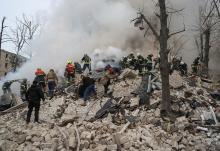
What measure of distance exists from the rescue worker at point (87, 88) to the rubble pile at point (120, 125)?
0.39 m

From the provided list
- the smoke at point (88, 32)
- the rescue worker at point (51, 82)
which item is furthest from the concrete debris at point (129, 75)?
the smoke at point (88, 32)

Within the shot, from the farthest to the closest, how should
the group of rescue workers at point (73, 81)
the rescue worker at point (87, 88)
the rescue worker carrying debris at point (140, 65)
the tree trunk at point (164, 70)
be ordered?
1. the rescue worker carrying debris at point (140, 65)
2. the rescue worker at point (87, 88)
3. the tree trunk at point (164, 70)
4. the group of rescue workers at point (73, 81)

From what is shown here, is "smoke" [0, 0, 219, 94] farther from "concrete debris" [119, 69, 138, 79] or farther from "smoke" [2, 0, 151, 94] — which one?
"concrete debris" [119, 69, 138, 79]

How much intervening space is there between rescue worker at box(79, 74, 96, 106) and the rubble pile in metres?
0.39

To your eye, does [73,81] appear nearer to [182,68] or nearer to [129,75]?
[129,75]

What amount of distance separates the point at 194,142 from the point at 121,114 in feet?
10.2

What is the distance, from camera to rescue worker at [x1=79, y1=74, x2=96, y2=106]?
15641 millimetres

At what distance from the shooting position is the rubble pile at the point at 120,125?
11.2 m

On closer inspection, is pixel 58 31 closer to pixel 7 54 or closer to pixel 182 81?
pixel 182 81

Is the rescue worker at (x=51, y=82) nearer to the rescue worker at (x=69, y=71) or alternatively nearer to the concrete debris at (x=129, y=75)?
the rescue worker at (x=69, y=71)

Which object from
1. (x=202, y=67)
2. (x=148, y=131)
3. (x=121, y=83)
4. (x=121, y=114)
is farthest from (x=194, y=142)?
(x=202, y=67)

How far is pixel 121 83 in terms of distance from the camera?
1739 centimetres

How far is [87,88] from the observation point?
1566 cm

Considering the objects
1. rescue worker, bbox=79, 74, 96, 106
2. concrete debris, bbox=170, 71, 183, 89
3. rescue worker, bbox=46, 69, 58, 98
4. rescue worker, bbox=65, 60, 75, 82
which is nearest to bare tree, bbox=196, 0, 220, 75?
concrete debris, bbox=170, 71, 183, 89
